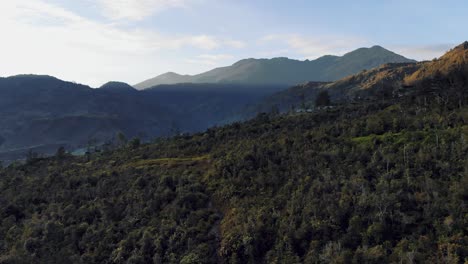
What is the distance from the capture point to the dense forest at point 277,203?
3653cm

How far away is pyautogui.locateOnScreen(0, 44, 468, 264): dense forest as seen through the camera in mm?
36531

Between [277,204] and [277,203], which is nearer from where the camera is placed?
[277,204]

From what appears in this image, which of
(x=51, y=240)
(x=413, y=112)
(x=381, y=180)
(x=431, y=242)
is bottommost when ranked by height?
(x=51, y=240)

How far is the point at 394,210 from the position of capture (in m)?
38.1

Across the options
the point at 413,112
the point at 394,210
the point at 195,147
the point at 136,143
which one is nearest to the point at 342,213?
the point at 394,210

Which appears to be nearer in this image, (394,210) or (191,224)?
(394,210)

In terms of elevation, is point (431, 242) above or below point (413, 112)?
below

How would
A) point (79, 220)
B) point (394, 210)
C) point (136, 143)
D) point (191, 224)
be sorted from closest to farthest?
point (394, 210) < point (191, 224) < point (79, 220) < point (136, 143)

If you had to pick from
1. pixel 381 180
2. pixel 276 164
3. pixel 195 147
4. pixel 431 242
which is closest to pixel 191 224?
pixel 276 164

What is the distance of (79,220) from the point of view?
56.4 meters

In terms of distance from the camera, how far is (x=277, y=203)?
154 ft

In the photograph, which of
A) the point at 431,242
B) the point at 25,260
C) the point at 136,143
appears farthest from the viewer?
the point at 136,143

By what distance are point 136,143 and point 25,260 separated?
7372cm

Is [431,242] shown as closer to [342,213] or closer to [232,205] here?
[342,213]
